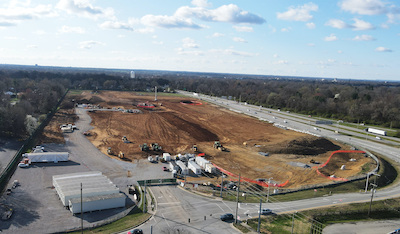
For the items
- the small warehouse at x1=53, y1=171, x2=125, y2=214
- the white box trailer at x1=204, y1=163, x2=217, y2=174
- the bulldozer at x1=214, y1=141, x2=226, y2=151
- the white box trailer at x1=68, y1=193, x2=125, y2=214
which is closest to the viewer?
the white box trailer at x1=68, y1=193, x2=125, y2=214

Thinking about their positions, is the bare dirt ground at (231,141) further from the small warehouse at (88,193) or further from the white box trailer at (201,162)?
the small warehouse at (88,193)

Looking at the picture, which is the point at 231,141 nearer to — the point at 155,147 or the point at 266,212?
the point at 155,147

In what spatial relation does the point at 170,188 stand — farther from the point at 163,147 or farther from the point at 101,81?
the point at 101,81

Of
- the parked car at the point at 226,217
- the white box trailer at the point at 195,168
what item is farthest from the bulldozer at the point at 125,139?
the parked car at the point at 226,217

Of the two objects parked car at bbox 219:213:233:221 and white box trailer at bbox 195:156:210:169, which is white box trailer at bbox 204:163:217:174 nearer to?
white box trailer at bbox 195:156:210:169

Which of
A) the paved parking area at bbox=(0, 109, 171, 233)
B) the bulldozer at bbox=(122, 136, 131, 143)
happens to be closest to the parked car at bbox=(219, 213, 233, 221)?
the paved parking area at bbox=(0, 109, 171, 233)
